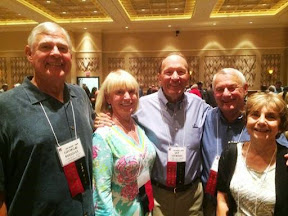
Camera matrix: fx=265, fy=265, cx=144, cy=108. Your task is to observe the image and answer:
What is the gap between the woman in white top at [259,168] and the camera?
1.44m

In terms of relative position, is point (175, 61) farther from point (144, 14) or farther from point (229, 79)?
point (144, 14)

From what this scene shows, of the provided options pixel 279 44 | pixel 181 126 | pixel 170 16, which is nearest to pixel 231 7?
pixel 170 16

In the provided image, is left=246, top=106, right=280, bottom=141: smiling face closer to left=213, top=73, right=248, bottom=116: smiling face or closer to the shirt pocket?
left=213, top=73, right=248, bottom=116: smiling face

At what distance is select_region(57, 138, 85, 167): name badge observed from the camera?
1405 millimetres

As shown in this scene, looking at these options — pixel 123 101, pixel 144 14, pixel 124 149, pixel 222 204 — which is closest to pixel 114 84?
pixel 123 101

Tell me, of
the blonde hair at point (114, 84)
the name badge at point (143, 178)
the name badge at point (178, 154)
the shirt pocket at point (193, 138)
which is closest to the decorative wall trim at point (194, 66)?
the shirt pocket at point (193, 138)

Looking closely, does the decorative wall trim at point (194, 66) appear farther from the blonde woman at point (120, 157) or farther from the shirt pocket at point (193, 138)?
the blonde woman at point (120, 157)

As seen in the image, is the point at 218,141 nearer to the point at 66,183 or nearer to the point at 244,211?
the point at 244,211

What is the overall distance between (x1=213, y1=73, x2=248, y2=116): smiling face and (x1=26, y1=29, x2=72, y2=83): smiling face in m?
1.16

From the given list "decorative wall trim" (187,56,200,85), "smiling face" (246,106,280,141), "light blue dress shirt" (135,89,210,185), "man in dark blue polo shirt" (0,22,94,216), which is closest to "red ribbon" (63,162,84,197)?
"man in dark blue polo shirt" (0,22,94,216)

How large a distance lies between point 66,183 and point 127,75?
0.80 meters

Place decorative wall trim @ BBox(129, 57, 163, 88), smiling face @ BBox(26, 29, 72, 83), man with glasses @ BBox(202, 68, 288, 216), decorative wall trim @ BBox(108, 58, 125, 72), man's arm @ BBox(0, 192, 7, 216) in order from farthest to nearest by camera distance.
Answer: decorative wall trim @ BBox(108, 58, 125, 72) < decorative wall trim @ BBox(129, 57, 163, 88) < man with glasses @ BBox(202, 68, 288, 216) < smiling face @ BBox(26, 29, 72, 83) < man's arm @ BBox(0, 192, 7, 216)

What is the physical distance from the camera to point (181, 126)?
6.96 ft

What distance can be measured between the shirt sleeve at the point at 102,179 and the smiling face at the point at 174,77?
0.80 meters
